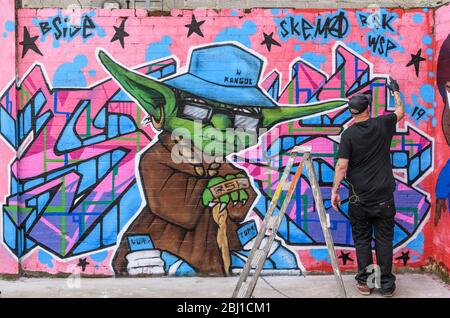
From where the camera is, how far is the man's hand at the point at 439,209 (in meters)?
6.13

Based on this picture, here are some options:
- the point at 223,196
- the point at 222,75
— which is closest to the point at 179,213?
the point at 223,196

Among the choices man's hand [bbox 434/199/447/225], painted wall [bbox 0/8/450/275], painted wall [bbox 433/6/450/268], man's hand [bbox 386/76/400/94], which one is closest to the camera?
man's hand [bbox 386/76/400/94]

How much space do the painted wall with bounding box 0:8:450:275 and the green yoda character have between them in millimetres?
16

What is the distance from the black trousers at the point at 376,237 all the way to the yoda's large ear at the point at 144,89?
229cm

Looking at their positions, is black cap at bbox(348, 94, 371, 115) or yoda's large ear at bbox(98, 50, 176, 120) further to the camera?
yoda's large ear at bbox(98, 50, 176, 120)

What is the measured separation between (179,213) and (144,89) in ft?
4.68

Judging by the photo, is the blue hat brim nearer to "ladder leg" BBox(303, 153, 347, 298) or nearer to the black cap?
the black cap

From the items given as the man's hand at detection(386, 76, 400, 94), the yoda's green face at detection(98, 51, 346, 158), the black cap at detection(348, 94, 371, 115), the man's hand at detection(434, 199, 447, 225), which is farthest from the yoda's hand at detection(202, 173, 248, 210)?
the man's hand at detection(434, 199, 447, 225)

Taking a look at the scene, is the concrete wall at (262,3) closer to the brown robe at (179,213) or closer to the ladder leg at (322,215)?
the brown robe at (179,213)

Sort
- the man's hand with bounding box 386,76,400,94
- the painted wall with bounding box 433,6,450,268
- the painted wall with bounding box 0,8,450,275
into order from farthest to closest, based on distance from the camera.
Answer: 1. the painted wall with bounding box 0,8,450,275
2. the painted wall with bounding box 433,6,450,268
3. the man's hand with bounding box 386,76,400,94

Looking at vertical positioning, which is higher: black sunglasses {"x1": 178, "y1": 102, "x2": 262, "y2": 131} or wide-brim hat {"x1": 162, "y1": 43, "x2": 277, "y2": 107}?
wide-brim hat {"x1": 162, "y1": 43, "x2": 277, "y2": 107}

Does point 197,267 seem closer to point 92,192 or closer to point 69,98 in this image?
point 92,192

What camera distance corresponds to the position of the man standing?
5609 millimetres

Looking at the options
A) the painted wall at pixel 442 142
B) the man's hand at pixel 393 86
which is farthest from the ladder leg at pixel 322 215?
the painted wall at pixel 442 142
